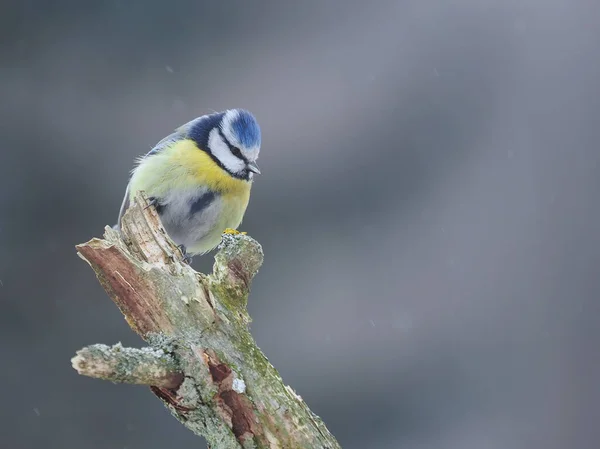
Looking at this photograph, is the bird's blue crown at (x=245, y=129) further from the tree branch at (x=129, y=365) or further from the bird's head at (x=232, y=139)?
the tree branch at (x=129, y=365)

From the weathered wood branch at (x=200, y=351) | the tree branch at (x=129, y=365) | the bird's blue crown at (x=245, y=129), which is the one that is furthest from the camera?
the bird's blue crown at (x=245, y=129)

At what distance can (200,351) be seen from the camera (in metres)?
1.00

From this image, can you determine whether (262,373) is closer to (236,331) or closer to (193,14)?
(236,331)

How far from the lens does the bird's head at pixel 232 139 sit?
1648 millimetres

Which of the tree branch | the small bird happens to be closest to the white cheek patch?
the small bird

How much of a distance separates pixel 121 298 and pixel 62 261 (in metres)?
1.67

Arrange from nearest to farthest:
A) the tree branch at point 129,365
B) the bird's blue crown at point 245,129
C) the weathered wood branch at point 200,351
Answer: the tree branch at point 129,365 → the weathered wood branch at point 200,351 → the bird's blue crown at point 245,129

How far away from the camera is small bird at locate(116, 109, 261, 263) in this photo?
1.67 m

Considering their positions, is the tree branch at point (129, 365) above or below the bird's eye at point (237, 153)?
below

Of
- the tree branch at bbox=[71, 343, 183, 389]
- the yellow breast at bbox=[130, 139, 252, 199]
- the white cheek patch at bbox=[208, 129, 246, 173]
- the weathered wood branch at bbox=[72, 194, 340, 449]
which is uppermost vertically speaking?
the white cheek patch at bbox=[208, 129, 246, 173]

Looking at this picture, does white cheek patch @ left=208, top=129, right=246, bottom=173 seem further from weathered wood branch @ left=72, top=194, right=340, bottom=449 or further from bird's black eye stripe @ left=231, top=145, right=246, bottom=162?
weathered wood branch @ left=72, top=194, right=340, bottom=449

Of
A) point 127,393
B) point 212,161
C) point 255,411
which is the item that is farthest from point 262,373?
point 127,393

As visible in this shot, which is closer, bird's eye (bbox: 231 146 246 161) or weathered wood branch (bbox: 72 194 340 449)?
weathered wood branch (bbox: 72 194 340 449)

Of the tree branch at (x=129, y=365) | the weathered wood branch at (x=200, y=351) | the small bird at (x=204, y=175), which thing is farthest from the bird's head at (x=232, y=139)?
the tree branch at (x=129, y=365)
